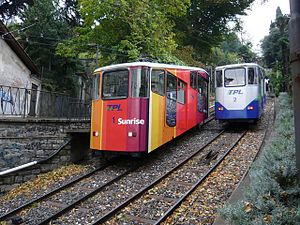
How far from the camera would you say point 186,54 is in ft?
65.1

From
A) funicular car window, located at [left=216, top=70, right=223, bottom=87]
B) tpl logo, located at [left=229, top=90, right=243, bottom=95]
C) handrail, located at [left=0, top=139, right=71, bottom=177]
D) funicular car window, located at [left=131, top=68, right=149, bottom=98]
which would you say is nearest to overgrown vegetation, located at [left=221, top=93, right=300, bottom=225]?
funicular car window, located at [left=131, top=68, right=149, bottom=98]

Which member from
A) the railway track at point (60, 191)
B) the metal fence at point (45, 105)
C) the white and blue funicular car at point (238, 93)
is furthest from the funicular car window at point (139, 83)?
the white and blue funicular car at point (238, 93)

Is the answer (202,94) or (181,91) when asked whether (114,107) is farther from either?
(202,94)

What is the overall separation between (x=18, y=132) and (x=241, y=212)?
330 inches

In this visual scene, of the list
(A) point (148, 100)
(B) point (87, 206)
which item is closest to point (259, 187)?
(B) point (87, 206)

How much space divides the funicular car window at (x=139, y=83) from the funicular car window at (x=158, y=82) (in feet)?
1.00

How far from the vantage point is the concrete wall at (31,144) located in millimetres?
9078

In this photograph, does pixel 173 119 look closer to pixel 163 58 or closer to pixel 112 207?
pixel 163 58

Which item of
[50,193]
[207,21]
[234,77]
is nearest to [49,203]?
[50,193]

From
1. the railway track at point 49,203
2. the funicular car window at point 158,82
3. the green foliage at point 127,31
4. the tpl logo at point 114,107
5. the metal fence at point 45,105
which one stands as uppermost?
the green foliage at point 127,31

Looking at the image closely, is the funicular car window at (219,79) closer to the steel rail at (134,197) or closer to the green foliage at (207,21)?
the steel rail at (134,197)

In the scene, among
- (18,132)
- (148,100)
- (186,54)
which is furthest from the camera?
(186,54)

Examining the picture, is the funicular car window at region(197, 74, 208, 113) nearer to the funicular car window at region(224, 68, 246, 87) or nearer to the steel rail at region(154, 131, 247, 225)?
the funicular car window at region(224, 68, 246, 87)

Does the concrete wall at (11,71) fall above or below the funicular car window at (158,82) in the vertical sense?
above
